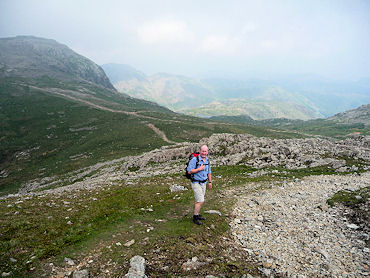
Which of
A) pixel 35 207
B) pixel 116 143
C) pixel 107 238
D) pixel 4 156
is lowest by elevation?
pixel 4 156

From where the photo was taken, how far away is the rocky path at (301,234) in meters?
9.08

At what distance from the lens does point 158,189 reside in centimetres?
2067

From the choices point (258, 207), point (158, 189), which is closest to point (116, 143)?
point (158, 189)

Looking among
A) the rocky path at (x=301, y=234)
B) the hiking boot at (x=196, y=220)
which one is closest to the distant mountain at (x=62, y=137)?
the hiking boot at (x=196, y=220)

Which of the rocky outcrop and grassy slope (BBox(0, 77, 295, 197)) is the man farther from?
grassy slope (BBox(0, 77, 295, 197))

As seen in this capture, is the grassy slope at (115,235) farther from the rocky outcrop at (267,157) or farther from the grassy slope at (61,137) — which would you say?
the grassy slope at (61,137)

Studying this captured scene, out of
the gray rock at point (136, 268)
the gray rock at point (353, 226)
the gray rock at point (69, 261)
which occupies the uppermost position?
the gray rock at point (353, 226)

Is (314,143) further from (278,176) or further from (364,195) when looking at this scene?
(364,195)

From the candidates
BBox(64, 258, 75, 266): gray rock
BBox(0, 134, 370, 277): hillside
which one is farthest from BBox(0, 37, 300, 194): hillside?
BBox(64, 258, 75, 266): gray rock

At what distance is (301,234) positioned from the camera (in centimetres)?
1173

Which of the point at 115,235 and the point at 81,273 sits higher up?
the point at 81,273

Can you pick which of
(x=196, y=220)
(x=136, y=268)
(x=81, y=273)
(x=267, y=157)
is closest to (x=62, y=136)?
(x=267, y=157)

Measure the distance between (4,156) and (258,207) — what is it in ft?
327

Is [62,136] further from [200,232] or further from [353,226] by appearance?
[353,226]
